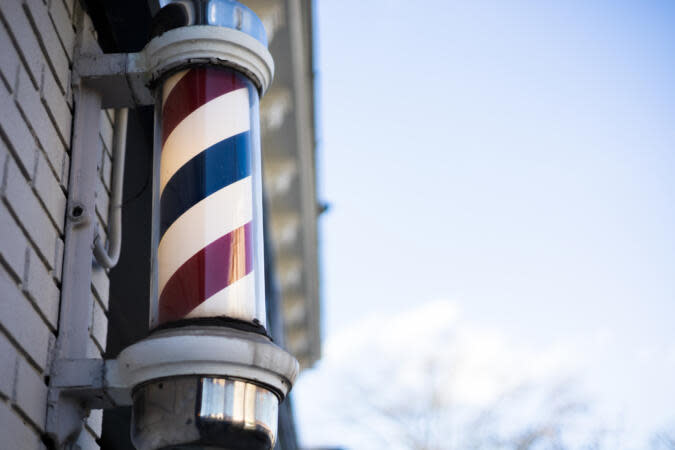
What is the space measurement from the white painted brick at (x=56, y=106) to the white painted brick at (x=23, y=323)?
0.46 meters

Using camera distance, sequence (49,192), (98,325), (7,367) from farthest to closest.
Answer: (98,325), (49,192), (7,367)

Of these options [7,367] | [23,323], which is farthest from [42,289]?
[7,367]

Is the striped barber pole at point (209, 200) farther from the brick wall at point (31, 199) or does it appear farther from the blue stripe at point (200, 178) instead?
the brick wall at point (31, 199)

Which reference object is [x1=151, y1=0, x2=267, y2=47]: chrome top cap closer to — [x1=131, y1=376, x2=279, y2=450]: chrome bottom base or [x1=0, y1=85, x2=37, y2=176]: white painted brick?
[x1=0, y1=85, x2=37, y2=176]: white painted brick

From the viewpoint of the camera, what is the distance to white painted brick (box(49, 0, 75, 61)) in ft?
6.40

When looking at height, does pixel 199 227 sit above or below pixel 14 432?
above

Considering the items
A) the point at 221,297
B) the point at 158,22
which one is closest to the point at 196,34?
the point at 158,22

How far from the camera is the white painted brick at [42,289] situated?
1663mm

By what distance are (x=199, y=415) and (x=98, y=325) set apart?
76cm

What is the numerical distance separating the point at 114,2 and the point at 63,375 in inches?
46.4

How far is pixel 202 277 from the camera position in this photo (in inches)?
64.4

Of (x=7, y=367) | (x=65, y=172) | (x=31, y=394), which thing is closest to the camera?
(x=7, y=367)

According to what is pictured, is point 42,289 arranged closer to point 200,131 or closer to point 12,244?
point 12,244

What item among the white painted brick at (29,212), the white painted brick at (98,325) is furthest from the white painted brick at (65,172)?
the white painted brick at (98,325)
